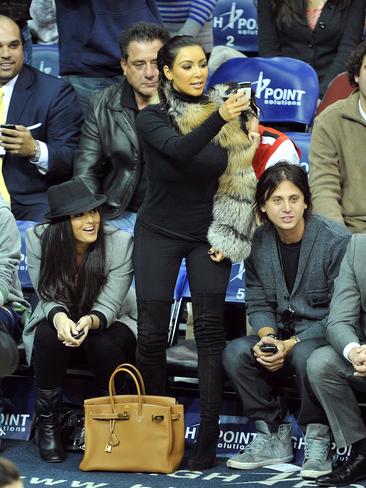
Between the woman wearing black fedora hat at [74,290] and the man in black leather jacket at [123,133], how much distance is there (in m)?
0.74

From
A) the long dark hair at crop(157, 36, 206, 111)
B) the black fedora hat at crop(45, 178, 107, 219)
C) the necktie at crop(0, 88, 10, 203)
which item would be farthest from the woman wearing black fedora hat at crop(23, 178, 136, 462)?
the necktie at crop(0, 88, 10, 203)

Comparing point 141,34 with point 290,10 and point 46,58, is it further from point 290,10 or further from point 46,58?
point 46,58

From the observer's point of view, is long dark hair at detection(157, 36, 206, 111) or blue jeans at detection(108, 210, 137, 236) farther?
blue jeans at detection(108, 210, 137, 236)

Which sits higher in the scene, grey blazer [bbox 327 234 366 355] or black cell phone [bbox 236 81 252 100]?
black cell phone [bbox 236 81 252 100]

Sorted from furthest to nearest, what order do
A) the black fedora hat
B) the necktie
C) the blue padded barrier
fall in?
the necktie < the blue padded barrier < the black fedora hat

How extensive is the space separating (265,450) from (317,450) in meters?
0.27

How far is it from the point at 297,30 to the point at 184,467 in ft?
10.3

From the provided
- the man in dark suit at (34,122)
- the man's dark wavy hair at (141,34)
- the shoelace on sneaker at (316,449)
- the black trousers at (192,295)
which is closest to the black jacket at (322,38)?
the man's dark wavy hair at (141,34)

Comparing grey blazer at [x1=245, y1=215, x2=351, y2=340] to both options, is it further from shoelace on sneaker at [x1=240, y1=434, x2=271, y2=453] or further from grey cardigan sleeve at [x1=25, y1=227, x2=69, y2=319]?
grey cardigan sleeve at [x1=25, y1=227, x2=69, y2=319]

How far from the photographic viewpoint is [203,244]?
18.7 ft

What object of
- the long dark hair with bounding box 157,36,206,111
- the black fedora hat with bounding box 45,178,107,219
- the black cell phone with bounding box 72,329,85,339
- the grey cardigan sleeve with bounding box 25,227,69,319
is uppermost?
the long dark hair with bounding box 157,36,206,111

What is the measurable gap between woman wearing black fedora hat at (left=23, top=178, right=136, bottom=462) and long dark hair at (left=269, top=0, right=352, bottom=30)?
2.19 meters

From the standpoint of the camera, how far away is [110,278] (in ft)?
20.2

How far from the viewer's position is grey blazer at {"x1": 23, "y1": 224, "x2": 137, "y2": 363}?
6105 millimetres
